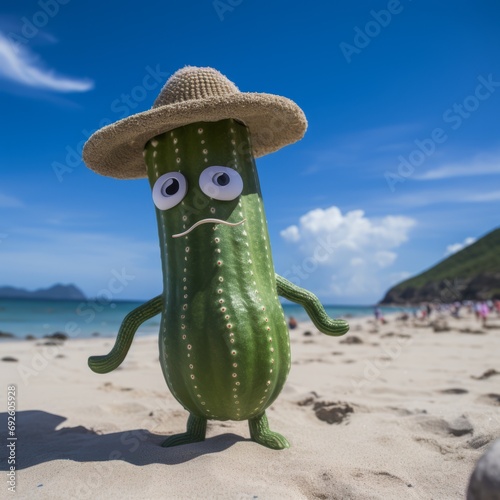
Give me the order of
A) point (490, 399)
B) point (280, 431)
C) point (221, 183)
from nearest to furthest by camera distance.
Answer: point (221, 183) < point (280, 431) < point (490, 399)

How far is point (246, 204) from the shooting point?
352 centimetres

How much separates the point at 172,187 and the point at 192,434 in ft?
5.69

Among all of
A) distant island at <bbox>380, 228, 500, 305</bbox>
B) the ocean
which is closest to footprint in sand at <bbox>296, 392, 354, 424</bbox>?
the ocean

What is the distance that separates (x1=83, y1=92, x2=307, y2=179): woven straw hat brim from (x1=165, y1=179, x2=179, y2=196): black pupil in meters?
0.38

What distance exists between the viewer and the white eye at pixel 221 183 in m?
3.37

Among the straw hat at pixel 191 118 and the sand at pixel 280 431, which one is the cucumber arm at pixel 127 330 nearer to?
the sand at pixel 280 431

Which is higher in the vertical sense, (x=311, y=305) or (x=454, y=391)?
(x=311, y=305)

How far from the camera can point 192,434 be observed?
3.48m

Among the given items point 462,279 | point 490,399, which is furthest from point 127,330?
point 462,279

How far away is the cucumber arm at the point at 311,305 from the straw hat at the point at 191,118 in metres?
1.15

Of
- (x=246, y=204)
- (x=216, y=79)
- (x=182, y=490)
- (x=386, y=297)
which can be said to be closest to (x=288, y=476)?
(x=182, y=490)

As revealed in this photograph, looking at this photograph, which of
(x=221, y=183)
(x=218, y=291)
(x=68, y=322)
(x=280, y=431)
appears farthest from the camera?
(x=68, y=322)

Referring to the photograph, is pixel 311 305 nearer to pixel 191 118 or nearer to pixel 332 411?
pixel 332 411

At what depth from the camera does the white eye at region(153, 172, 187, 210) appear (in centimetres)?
342
